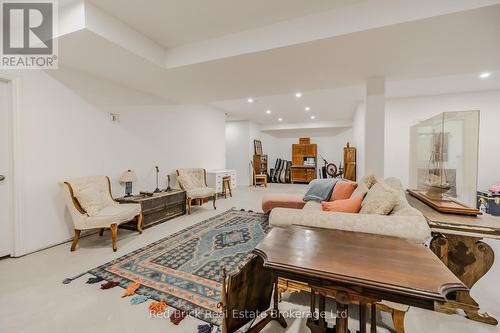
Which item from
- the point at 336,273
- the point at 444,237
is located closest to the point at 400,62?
the point at 444,237

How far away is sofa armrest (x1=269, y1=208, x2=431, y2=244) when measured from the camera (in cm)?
138

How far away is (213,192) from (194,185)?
49 cm

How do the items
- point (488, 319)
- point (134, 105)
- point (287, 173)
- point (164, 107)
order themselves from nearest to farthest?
point (488, 319) < point (134, 105) < point (164, 107) < point (287, 173)

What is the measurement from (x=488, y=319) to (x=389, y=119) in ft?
16.8

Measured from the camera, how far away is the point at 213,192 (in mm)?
4988

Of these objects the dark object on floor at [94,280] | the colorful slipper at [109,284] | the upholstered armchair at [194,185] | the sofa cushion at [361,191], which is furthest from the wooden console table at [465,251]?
the upholstered armchair at [194,185]

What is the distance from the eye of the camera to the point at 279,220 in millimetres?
1750

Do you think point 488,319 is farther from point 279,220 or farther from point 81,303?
point 81,303

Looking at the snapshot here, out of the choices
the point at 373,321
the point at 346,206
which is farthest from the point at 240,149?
the point at 373,321

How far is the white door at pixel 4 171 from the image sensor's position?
8.61 ft

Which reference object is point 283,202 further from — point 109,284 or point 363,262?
point 363,262

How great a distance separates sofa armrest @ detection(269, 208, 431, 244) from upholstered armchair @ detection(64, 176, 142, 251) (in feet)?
7.54

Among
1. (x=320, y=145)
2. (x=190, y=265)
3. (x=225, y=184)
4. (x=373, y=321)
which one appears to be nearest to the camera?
(x=373, y=321)

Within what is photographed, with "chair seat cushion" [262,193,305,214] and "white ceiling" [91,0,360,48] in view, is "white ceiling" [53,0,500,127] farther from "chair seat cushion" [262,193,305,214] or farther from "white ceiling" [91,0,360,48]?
"chair seat cushion" [262,193,305,214]
